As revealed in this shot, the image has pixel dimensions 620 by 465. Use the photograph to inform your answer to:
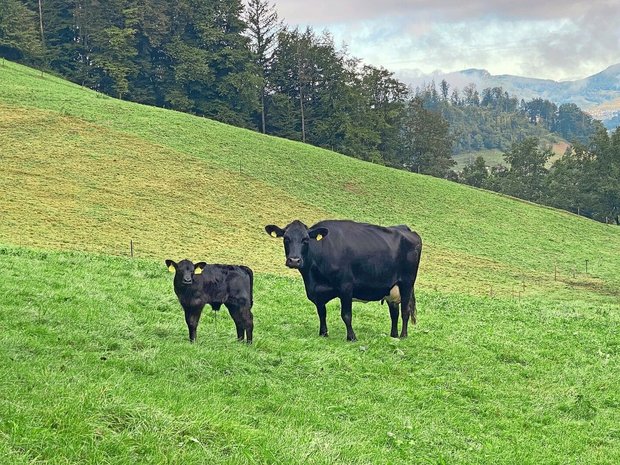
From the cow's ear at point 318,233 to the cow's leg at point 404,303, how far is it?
2.86 metres

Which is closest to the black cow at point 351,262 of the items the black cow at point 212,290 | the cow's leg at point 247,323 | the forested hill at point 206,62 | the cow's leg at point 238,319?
the black cow at point 212,290

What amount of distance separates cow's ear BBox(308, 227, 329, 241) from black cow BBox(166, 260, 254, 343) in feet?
5.61

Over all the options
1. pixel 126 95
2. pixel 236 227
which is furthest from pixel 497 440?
pixel 126 95

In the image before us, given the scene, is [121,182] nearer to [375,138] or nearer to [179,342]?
[179,342]

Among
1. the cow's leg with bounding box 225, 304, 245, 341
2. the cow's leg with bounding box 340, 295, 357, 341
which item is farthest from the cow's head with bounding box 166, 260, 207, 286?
the cow's leg with bounding box 340, 295, 357, 341

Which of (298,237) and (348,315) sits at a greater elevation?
(298,237)

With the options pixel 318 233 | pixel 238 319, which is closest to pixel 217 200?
pixel 318 233

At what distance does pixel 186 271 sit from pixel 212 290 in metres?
0.77

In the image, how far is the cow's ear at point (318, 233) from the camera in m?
13.2

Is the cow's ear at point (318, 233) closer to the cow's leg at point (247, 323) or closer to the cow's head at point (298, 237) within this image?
the cow's head at point (298, 237)

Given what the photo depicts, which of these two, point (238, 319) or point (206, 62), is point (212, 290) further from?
point (206, 62)

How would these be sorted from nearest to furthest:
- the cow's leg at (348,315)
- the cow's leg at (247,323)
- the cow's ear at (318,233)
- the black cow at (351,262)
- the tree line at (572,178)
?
the cow's leg at (247,323) < the cow's ear at (318,233) < the black cow at (351,262) < the cow's leg at (348,315) < the tree line at (572,178)

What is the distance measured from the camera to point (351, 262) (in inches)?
551

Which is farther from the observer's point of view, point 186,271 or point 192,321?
point 192,321
